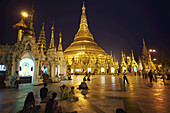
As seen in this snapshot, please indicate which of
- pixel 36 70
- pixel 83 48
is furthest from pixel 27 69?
pixel 83 48

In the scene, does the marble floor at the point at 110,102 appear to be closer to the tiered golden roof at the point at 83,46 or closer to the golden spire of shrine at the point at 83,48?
the golden spire of shrine at the point at 83,48

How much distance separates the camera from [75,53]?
50969mm

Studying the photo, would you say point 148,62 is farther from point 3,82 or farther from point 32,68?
point 3,82

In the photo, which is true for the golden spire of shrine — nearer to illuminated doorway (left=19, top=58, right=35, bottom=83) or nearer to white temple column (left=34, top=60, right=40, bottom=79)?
illuminated doorway (left=19, top=58, right=35, bottom=83)

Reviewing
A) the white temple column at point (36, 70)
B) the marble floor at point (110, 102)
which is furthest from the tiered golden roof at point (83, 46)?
the marble floor at point (110, 102)

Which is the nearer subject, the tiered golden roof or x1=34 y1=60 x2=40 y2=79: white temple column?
x1=34 y1=60 x2=40 y2=79: white temple column

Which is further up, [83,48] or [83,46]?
[83,46]

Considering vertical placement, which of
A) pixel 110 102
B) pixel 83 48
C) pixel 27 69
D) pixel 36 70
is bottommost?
pixel 110 102

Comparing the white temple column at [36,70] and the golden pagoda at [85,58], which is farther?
the golden pagoda at [85,58]

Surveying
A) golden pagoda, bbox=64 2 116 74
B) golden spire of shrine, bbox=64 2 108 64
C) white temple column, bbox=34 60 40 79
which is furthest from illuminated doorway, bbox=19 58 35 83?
golden spire of shrine, bbox=64 2 108 64

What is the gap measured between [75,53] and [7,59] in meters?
40.0

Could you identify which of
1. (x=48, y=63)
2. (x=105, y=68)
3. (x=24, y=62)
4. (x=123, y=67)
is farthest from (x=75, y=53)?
(x=24, y=62)

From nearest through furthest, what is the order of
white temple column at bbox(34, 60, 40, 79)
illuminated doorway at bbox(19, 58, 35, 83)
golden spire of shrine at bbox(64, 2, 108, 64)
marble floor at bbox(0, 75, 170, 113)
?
marble floor at bbox(0, 75, 170, 113) → illuminated doorway at bbox(19, 58, 35, 83) → white temple column at bbox(34, 60, 40, 79) → golden spire of shrine at bbox(64, 2, 108, 64)

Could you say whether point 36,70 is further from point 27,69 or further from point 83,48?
point 83,48
